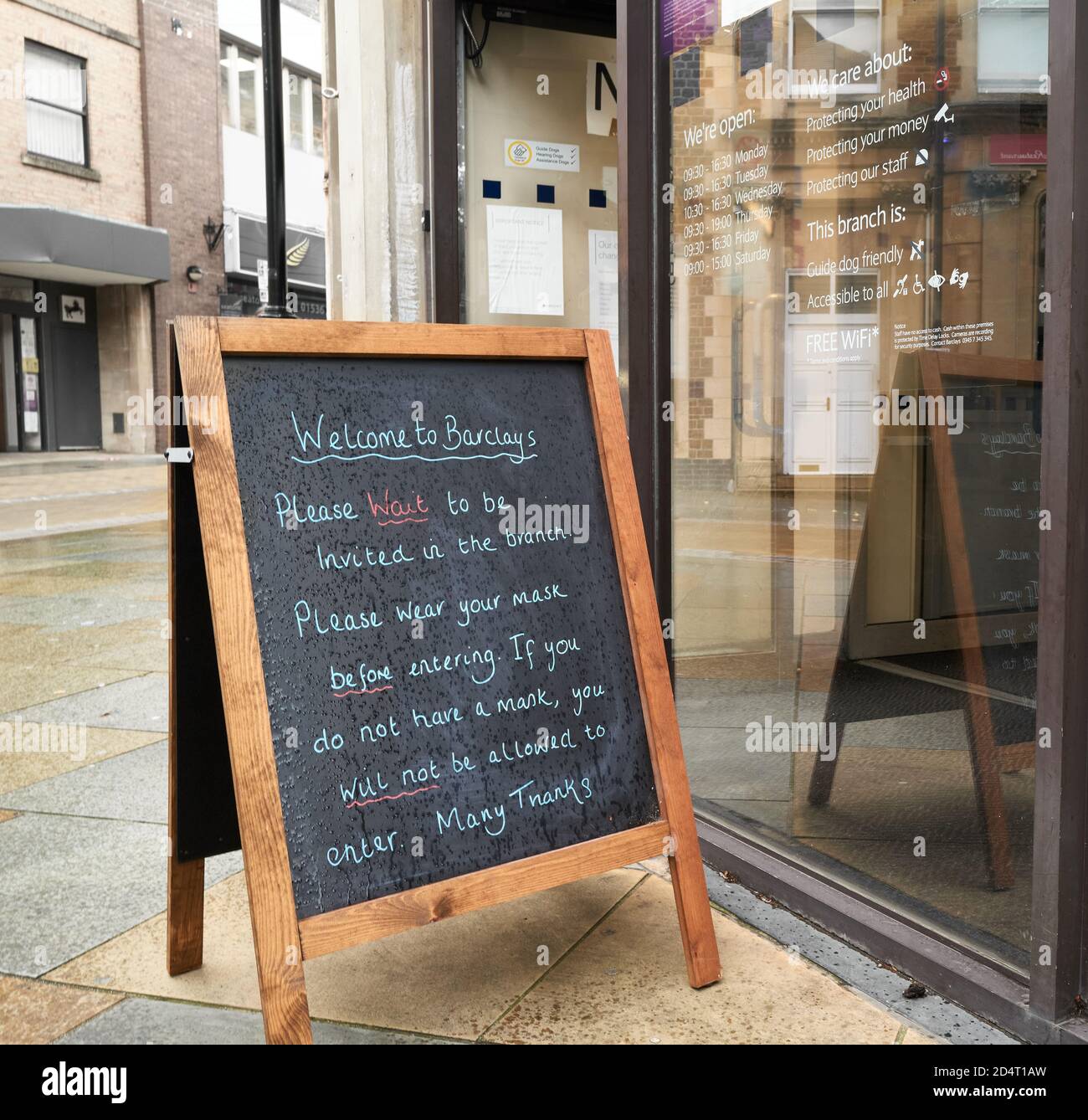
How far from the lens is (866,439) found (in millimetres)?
3047

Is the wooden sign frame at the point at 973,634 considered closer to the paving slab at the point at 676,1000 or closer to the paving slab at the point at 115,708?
the paving slab at the point at 676,1000

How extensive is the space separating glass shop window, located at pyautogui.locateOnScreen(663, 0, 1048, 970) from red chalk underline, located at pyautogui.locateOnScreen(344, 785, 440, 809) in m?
1.31

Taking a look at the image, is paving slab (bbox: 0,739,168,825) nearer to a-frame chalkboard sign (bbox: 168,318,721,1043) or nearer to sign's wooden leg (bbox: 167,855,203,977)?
sign's wooden leg (bbox: 167,855,203,977)

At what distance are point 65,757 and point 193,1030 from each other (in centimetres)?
219

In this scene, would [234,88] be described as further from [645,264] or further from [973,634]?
[973,634]

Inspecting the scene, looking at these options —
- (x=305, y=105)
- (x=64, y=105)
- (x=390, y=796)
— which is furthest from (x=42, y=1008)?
Answer: (x=305, y=105)

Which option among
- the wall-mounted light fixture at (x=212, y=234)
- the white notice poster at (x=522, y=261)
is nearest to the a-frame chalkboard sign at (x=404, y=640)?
the white notice poster at (x=522, y=261)

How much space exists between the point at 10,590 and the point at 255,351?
20.6 ft

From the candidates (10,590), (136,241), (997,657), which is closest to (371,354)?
(997,657)

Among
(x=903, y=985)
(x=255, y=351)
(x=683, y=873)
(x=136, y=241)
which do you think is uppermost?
(x=136, y=241)

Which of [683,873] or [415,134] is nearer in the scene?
[683,873]

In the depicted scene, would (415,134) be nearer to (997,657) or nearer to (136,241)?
(997,657)
